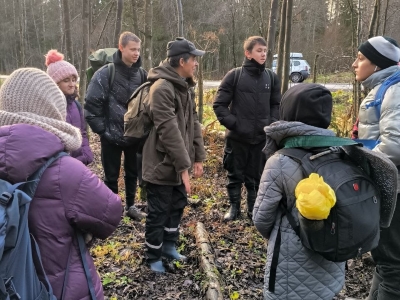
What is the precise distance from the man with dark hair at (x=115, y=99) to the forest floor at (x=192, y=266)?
984 mm

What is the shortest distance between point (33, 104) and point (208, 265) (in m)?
2.42

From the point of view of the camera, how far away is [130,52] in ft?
14.8

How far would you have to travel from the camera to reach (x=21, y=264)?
4.91ft

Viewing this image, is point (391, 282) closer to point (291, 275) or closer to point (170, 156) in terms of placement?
point (291, 275)

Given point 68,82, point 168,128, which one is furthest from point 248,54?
point 68,82

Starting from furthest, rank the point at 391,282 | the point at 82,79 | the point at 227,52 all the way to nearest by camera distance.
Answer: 1. the point at 227,52
2. the point at 82,79
3. the point at 391,282

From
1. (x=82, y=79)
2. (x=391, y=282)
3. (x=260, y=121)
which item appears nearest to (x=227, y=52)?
(x=82, y=79)

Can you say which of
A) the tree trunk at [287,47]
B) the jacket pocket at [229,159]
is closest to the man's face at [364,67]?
the jacket pocket at [229,159]

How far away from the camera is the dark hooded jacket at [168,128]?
11.0 feet

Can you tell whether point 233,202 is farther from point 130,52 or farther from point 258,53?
point 130,52

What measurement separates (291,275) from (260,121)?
2.75 m

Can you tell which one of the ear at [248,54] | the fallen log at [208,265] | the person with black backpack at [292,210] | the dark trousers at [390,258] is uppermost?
the ear at [248,54]

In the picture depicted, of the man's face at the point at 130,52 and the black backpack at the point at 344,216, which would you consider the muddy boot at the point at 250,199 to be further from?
the black backpack at the point at 344,216

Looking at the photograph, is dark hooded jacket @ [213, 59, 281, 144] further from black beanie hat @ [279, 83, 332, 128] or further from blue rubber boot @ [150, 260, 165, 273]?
black beanie hat @ [279, 83, 332, 128]
